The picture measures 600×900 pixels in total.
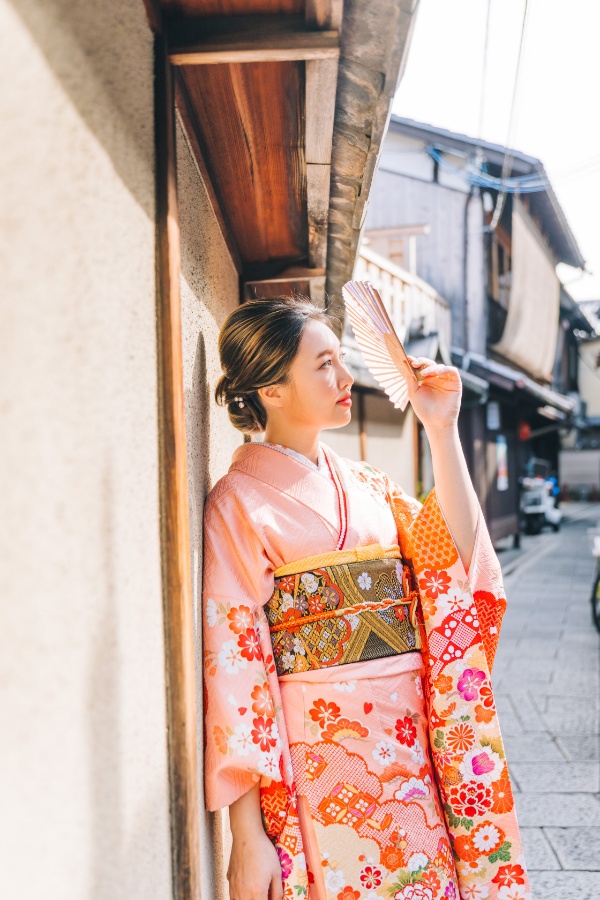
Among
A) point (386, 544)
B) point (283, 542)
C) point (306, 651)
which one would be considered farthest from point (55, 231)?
point (386, 544)

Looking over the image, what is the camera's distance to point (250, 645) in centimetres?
196

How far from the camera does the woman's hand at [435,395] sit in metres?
2.30

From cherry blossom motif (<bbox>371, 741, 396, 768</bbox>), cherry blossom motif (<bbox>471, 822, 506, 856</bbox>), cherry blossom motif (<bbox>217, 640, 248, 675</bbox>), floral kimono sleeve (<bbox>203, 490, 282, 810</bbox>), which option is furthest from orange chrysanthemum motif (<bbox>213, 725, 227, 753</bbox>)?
cherry blossom motif (<bbox>471, 822, 506, 856</bbox>)

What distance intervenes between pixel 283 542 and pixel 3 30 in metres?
A: 1.39

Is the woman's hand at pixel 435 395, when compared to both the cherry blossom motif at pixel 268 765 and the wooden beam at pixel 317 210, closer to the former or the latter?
the wooden beam at pixel 317 210

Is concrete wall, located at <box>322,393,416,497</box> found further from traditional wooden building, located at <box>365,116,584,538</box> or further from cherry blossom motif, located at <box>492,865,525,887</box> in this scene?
cherry blossom motif, located at <box>492,865,525,887</box>

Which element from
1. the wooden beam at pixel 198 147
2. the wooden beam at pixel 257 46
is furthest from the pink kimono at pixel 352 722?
the wooden beam at pixel 257 46

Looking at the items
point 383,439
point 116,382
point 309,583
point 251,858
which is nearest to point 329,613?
point 309,583

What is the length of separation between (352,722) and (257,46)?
5.13 feet

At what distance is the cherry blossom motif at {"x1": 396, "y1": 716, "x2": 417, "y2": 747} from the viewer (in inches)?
82.0

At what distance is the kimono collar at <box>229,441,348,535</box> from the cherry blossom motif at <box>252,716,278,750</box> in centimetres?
52

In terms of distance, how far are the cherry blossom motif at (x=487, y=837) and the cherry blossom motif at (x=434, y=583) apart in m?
0.62

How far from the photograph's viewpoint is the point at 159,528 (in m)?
1.50

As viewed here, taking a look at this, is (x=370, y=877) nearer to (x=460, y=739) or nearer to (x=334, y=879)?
(x=334, y=879)
